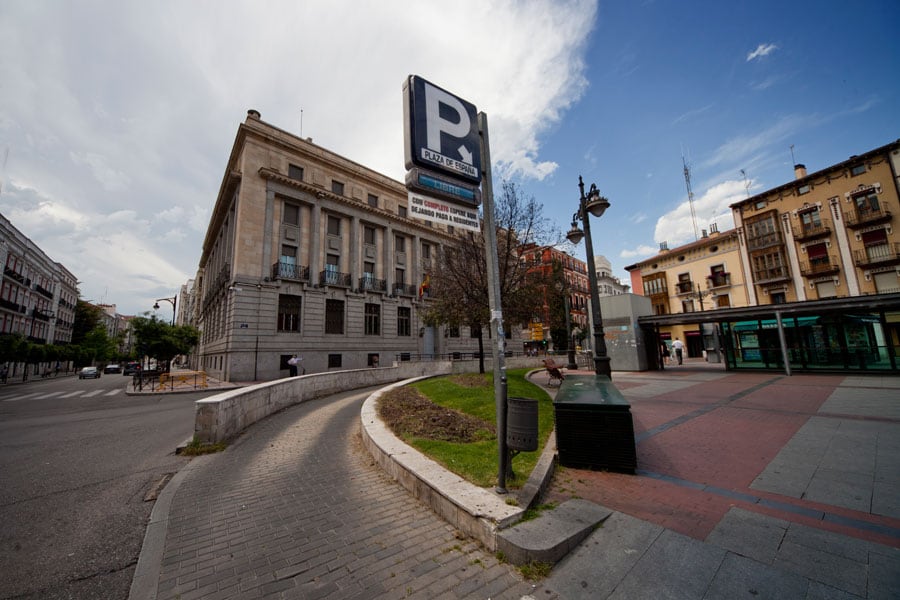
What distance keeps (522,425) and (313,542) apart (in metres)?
2.22

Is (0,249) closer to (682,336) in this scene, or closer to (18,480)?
(18,480)

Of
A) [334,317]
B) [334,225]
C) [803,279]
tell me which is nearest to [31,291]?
Answer: [334,225]

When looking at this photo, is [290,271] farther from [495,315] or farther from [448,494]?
[448,494]

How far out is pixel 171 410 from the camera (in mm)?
11867

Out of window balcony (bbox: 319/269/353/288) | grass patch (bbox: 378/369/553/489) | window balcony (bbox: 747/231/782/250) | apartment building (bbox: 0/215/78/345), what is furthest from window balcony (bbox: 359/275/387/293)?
apartment building (bbox: 0/215/78/345)

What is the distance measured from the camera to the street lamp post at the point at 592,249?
912cm

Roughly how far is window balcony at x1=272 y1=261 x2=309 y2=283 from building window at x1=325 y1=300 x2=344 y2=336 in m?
2.55

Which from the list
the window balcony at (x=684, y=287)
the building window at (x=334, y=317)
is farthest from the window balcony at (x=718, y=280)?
the building window at (x=334, y=317)

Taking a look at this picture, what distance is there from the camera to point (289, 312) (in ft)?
80.3

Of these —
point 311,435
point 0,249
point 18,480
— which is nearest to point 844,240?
point 311,435

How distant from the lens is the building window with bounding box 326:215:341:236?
27.9 meters

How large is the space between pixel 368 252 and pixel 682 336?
114 ft

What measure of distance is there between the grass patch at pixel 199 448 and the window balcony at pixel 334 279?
2020 cm

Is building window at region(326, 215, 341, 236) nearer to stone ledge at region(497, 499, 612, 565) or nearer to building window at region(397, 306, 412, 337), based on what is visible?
building window at region(397, 306, 412, 337)
